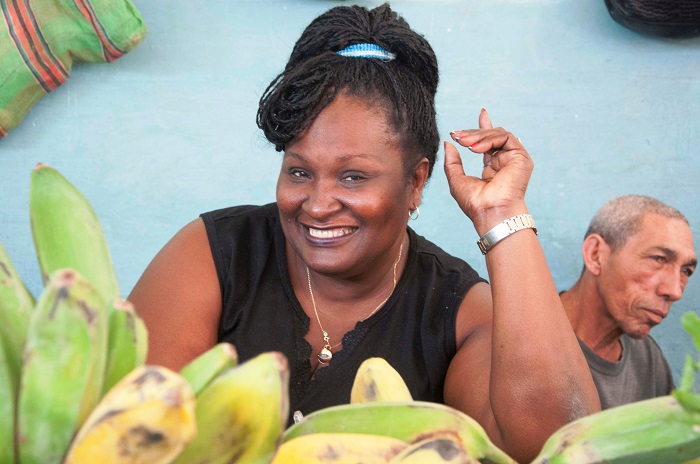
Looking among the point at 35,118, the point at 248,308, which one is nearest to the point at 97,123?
the point at 35,118

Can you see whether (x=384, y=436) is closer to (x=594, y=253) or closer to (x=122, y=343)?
(x=122, y=343)

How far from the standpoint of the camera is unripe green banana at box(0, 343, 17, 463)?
745 millimetres

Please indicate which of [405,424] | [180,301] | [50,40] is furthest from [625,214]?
[405,424]

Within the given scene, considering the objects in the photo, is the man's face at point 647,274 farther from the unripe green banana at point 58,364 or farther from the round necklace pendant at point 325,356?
the unripe green banana at point 58,364

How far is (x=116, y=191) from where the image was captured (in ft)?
9.00

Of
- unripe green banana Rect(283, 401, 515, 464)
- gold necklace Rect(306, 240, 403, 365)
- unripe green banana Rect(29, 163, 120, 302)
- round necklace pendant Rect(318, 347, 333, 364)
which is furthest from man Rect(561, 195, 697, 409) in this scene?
unripe green banana Rect(29, 163, 120, 302)

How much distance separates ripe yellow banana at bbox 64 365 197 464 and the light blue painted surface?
6.49ft

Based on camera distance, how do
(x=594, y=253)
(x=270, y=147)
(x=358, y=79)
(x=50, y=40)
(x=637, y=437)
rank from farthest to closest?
1. (x=594, y=253)
2. (x=270, y=147)
3. (x=50, y=40)
4. (x=358, y=79)
5. (x=637, y=437)

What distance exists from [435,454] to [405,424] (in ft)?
0.26

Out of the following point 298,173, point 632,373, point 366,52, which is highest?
point 366,52

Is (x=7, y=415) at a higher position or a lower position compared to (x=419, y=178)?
higher

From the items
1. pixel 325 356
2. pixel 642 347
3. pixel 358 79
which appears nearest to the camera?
pixel 358 79

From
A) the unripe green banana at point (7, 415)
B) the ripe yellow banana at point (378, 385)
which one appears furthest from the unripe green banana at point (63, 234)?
the ripe yellow banana at point (378, 385)

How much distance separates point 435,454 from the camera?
0.80 m
